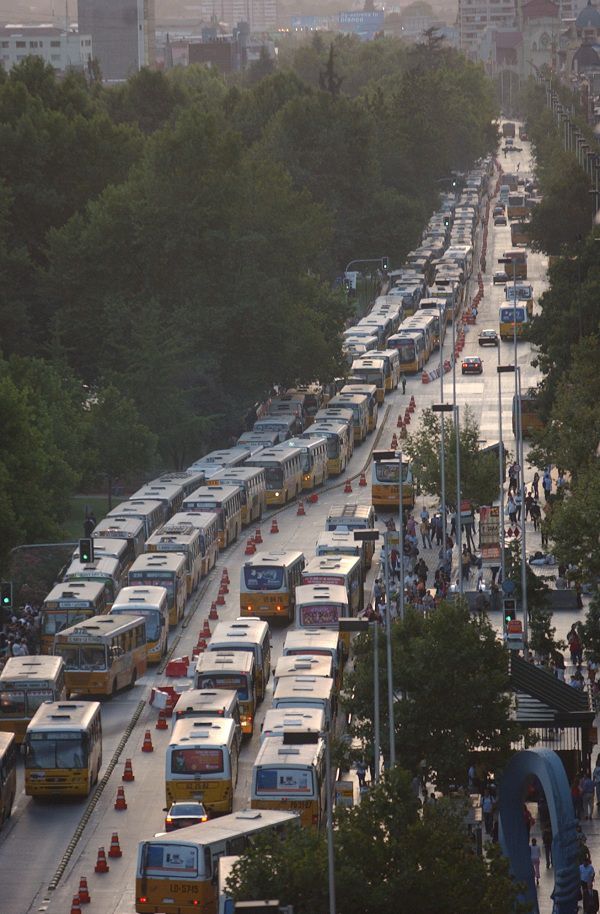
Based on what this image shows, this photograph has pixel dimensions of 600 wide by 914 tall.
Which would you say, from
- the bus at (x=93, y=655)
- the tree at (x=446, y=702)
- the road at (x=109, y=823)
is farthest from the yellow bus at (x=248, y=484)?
the tree at (x=446, y=702)

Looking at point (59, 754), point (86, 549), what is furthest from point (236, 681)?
point (86, 549)

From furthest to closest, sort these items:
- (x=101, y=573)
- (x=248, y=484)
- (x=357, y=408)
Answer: (x=357, y=408), (x=248, y=484), (x=101, y=573)

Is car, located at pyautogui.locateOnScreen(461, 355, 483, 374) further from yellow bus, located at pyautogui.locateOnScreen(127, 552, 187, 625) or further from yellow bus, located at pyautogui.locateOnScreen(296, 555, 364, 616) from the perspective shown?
yellow bus, located at pyautogui.locateOnScreen(127, 552, 187, 625)

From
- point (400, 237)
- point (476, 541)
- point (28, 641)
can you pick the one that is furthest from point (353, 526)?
point (400, 237)

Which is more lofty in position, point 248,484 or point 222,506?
point 222,506

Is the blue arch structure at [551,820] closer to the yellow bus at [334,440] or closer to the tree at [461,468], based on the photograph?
the tree at [461,468]

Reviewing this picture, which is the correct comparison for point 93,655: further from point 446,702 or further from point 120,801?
point 446,702
